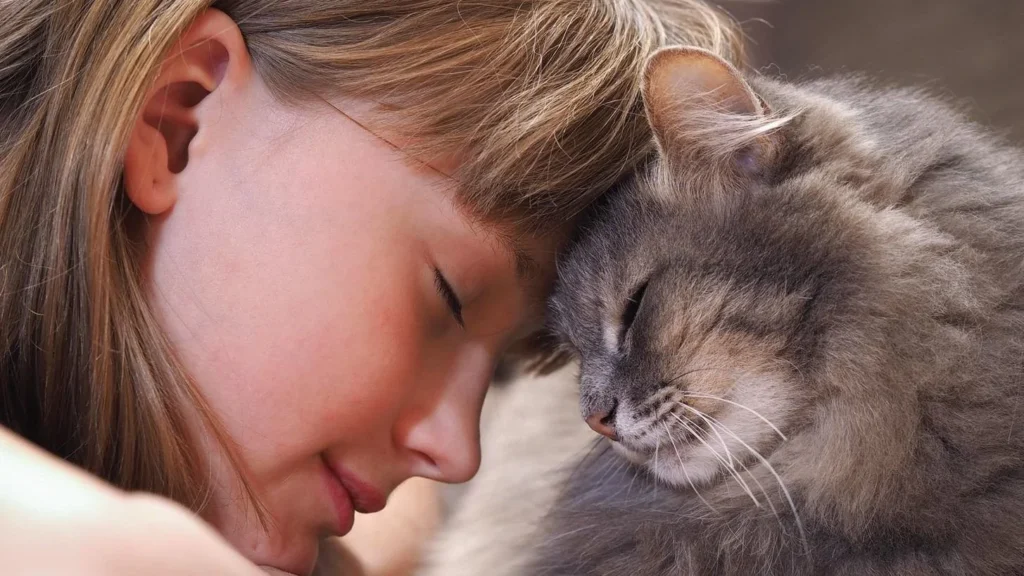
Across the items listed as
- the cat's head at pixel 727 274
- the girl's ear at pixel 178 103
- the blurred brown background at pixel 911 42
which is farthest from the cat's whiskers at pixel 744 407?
the blurred brown background at pixel 911 42

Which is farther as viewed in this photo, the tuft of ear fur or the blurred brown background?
the blurred brown background

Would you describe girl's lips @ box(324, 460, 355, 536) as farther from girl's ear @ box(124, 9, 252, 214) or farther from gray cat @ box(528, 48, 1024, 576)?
girl's ear @ box(124, 9, 252, 214)

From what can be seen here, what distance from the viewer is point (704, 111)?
1.09 meters

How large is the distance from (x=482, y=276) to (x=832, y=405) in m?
0.44

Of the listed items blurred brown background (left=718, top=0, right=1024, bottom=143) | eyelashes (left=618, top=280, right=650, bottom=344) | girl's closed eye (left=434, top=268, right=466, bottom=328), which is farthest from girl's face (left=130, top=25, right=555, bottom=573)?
blurred brown background (left=718, top=0, right=1024, bottom=143)

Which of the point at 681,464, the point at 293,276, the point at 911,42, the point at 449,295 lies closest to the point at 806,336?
the point at 681,464

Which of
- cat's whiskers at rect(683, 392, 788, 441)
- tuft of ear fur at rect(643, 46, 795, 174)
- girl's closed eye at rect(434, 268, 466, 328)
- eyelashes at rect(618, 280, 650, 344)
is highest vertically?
tuft of ear fur at rect(643, 46, 795, 174)

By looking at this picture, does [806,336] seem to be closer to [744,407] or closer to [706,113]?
[744,407]

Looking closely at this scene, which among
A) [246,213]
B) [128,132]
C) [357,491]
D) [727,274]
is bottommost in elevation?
[357,491]

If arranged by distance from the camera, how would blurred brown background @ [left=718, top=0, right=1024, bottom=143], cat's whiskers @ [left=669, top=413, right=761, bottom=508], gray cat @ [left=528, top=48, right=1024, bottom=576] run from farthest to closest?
blurred brown background @ [left=718, top=0, right=1024, bottom=143] < cat's whiskers @ [left=669, top=413, right=761, bottom=508] < gray cat @ [left=528, top=48, right=1024, bottom=576]

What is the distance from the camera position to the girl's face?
1037 millimetres

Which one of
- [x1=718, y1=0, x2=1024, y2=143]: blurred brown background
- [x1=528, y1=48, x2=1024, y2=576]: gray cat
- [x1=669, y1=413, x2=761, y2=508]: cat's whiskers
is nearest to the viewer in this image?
[x1=528, y1=48, x2=1024, y2=576]: gray cat

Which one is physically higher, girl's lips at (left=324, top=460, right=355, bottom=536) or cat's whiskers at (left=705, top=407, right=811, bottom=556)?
cat's whiskers at (left=705, top=407, right=811, bottom=556)

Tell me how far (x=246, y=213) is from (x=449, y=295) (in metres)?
0.26
